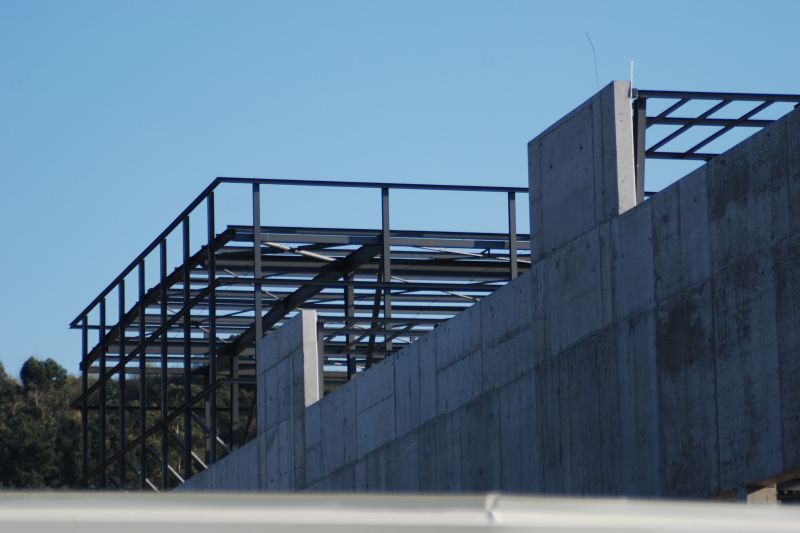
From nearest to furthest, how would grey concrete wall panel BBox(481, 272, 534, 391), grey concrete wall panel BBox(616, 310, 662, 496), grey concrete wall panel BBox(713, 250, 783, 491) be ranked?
grey concrete wall panel BBox(713, 250, 783, 491)
grey concrete wall panel BBox(616, 310, 662, 496)
grey concrete wall panel BBox(481, 272, 534, 391)

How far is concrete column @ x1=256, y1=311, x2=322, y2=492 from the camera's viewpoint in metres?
22.4

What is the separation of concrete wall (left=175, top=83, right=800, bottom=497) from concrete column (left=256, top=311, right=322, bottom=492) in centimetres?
305

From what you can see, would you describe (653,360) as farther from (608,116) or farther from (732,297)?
(608,116)

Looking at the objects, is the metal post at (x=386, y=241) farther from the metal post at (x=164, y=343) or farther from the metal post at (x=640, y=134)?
the metal post at (x=640, y=134)

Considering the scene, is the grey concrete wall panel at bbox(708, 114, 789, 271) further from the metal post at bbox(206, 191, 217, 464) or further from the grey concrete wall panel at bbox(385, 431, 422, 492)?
the metal post at bbox(206, 191, 217, 464)

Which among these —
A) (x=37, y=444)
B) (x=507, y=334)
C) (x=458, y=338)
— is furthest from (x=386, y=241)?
(x=37, y=444)

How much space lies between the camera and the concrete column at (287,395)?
22438 mm

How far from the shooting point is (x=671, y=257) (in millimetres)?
13281

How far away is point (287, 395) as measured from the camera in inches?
921

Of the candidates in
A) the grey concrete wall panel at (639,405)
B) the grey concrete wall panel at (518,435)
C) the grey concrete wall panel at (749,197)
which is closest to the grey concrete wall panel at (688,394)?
the grey concrete wall panel at (639,405)

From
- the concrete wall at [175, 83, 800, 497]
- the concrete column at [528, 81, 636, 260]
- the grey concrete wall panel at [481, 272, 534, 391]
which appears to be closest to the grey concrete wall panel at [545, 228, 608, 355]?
the concrete wall at [175, 83, 800, 497]

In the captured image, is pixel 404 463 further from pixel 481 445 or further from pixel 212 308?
pixel 212 308

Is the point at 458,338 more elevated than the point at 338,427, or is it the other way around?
the point at 458,338

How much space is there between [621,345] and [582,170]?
193cm
